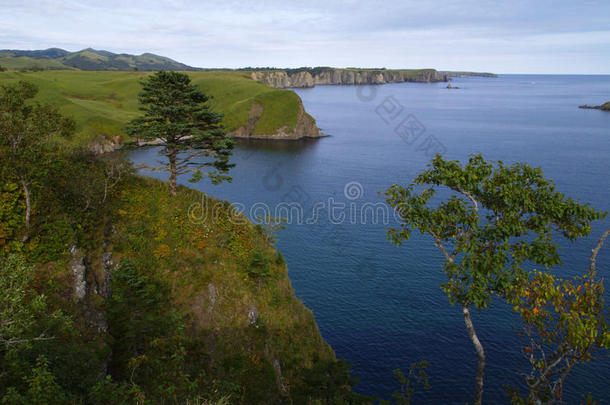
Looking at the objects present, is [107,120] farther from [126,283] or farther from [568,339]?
[568,339]

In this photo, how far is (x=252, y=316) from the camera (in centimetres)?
3425

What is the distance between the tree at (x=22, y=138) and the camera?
25.5 metres

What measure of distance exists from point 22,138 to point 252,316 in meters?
22.9

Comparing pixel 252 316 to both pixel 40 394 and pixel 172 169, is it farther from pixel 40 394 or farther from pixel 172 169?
pixel 40 394

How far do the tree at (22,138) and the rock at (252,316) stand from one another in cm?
1877

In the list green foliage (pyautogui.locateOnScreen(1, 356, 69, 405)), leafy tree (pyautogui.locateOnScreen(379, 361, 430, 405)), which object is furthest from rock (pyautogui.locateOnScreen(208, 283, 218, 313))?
green foliage (pyautogui.locateOnScreen(1, 356, 69, 405))

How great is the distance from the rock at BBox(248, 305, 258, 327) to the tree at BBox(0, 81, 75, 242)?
18767 mm

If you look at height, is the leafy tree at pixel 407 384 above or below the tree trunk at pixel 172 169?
below

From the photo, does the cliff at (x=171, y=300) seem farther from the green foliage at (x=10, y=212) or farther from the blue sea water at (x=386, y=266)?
the blue sea water at (x=386, y=266)

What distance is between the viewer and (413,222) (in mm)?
27281

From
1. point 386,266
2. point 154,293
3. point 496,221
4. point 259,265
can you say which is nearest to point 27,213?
point 154,293

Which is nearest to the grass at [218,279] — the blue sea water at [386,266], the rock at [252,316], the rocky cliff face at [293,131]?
the rock at [252,316]

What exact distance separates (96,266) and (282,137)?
15299cm

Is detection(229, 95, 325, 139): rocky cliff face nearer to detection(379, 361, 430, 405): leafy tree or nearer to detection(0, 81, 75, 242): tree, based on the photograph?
detection(379, 361, 430, 405): leafy tree
